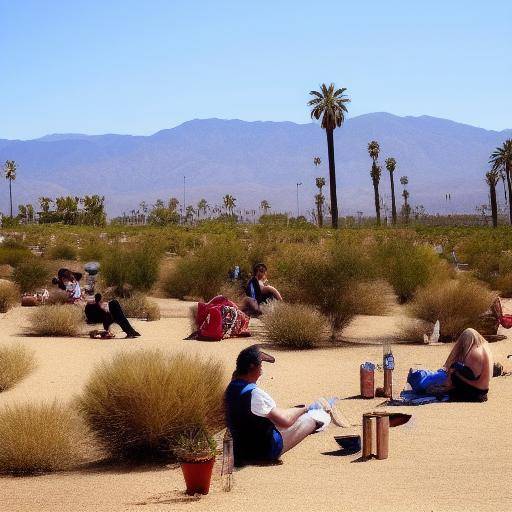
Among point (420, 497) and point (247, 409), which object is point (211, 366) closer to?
point (247, 409)

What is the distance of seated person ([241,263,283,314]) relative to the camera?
21.0 m

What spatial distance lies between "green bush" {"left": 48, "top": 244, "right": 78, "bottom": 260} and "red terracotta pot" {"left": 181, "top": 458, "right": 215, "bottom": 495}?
34.0 meters

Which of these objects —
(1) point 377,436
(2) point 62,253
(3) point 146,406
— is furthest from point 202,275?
(1) point 377,436

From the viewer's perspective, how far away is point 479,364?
11.9 metres

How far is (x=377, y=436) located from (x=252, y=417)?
132 cm

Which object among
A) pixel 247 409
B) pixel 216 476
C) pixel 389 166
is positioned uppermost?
pixel 389 166

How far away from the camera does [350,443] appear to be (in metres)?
9.89

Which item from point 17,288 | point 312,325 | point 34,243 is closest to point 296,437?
point 312,325

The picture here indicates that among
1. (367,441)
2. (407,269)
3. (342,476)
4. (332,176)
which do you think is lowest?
(342,476)

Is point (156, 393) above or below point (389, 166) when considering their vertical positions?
below

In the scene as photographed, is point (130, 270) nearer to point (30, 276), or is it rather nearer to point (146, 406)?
point (30, 276)

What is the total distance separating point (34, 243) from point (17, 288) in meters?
26.6

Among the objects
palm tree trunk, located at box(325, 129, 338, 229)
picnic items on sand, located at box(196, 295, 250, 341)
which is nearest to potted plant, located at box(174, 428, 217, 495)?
picnic items on sand, located at box(196, 295, 250, 341)

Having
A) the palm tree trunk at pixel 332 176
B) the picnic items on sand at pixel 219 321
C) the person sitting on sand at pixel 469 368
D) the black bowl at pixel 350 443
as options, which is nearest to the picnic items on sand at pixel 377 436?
the black bowl at pixel 350 443
